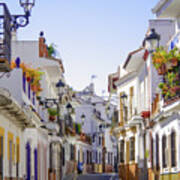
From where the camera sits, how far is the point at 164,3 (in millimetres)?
22156

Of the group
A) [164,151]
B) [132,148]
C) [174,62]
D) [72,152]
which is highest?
[174,62]

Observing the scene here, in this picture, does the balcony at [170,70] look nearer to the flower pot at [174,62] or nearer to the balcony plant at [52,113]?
the flower pot at [174,62]

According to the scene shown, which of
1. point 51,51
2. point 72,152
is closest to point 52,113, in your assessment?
point 51,51

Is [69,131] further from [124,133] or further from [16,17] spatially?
[16,17]

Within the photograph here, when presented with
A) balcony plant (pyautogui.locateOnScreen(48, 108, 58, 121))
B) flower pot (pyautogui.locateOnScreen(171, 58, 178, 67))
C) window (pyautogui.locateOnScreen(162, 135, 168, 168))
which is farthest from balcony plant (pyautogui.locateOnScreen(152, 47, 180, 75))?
balcony plant (pyautogui.locateOnScreen(48, 108, 58, 121))

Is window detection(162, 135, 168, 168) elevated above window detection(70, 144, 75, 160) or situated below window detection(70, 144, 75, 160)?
below

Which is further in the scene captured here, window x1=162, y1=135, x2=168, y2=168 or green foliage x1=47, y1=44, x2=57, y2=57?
green foliage x1=47, y1=44, x2=57, y2=57

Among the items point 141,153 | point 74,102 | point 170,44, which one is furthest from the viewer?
point 74,102

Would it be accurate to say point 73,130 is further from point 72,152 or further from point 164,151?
point 164,151

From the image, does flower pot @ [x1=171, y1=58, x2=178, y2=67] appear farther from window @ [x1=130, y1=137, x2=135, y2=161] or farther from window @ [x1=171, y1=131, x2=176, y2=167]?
window @ [x1=130, y1=137, x2=135, y2=161]

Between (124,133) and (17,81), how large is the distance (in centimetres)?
1620

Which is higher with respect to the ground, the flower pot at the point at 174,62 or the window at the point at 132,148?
the flower pot at the point at 174,62

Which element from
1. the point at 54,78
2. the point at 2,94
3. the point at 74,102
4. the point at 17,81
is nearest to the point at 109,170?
the point at 74,102

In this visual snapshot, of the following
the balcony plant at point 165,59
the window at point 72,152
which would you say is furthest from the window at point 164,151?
the window at point 72,152
